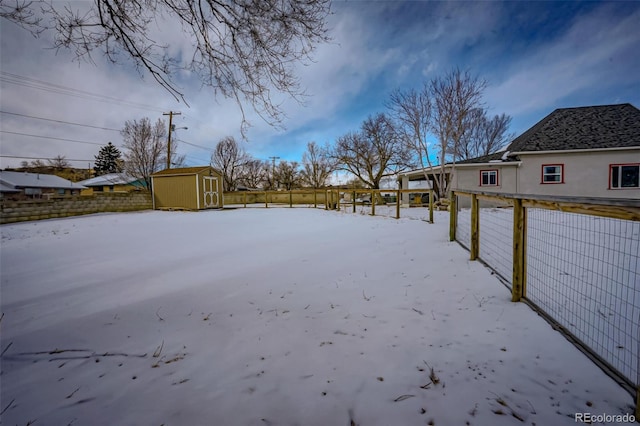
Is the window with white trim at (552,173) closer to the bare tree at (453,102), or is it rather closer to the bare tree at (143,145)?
the bare tree at (453,102)

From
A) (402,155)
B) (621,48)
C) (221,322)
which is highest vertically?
(621,48)

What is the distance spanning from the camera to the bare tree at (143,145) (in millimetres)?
22562

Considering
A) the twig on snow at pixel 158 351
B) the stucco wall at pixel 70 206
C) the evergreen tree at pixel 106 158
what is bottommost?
the twig on snow at pixel 158 351

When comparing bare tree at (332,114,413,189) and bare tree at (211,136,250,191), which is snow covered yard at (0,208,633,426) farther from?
bare tree at (211,136,250,191)

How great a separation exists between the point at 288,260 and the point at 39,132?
115ft

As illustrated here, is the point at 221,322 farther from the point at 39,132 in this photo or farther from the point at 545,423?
the point at 39,132

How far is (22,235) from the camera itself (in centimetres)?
770

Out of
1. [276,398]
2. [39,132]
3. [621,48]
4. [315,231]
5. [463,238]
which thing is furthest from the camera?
[39,132]

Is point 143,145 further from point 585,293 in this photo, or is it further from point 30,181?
point 585,293

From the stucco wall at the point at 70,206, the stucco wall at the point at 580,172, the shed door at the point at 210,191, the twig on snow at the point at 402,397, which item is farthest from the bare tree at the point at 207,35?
the stucco wall at the point at 580,172

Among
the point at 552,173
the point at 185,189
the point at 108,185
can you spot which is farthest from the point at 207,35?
the point at 108,185

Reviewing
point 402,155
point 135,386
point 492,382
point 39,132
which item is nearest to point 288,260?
point 135,386

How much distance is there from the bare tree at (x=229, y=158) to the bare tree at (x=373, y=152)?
16.7 m

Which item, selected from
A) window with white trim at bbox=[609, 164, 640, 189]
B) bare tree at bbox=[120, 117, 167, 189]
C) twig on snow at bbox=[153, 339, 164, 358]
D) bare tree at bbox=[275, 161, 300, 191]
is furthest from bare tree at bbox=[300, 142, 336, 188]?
twig on snow at bbox=[153, 339, 164, 358]
